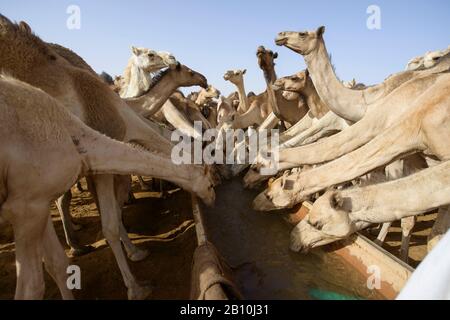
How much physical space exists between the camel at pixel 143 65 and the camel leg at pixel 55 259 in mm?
4583

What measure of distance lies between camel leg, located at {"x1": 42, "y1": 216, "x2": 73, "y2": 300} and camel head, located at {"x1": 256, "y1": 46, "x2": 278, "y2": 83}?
275 inches

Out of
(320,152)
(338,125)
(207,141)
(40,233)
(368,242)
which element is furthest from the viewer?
(207,141)

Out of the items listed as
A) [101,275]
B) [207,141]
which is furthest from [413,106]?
[207,141]

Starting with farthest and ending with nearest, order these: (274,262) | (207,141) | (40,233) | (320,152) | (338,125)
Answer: (207,141)
(338,125)
(320,152)
(274,262)
(40,233)

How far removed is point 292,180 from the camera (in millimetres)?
3865

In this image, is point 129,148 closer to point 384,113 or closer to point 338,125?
point 384,113

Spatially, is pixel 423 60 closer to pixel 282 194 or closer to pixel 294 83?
pixel 294 83

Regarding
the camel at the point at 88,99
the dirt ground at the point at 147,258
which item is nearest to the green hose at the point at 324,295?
the dirt ground at the point at 147,258

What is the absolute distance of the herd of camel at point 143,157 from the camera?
8.27ft

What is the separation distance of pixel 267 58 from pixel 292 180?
227 inches

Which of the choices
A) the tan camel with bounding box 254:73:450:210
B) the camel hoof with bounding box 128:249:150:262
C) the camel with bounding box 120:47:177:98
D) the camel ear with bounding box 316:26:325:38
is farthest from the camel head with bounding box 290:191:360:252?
the camel with bounding box 120:47:177:98

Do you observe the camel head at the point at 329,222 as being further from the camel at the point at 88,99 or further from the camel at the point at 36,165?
the camel at the point at 36,165

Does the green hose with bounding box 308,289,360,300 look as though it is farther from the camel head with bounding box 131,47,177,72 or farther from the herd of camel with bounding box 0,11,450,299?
the camel head with bounding box 131,47,177,72

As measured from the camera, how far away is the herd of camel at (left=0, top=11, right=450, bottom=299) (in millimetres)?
2520
